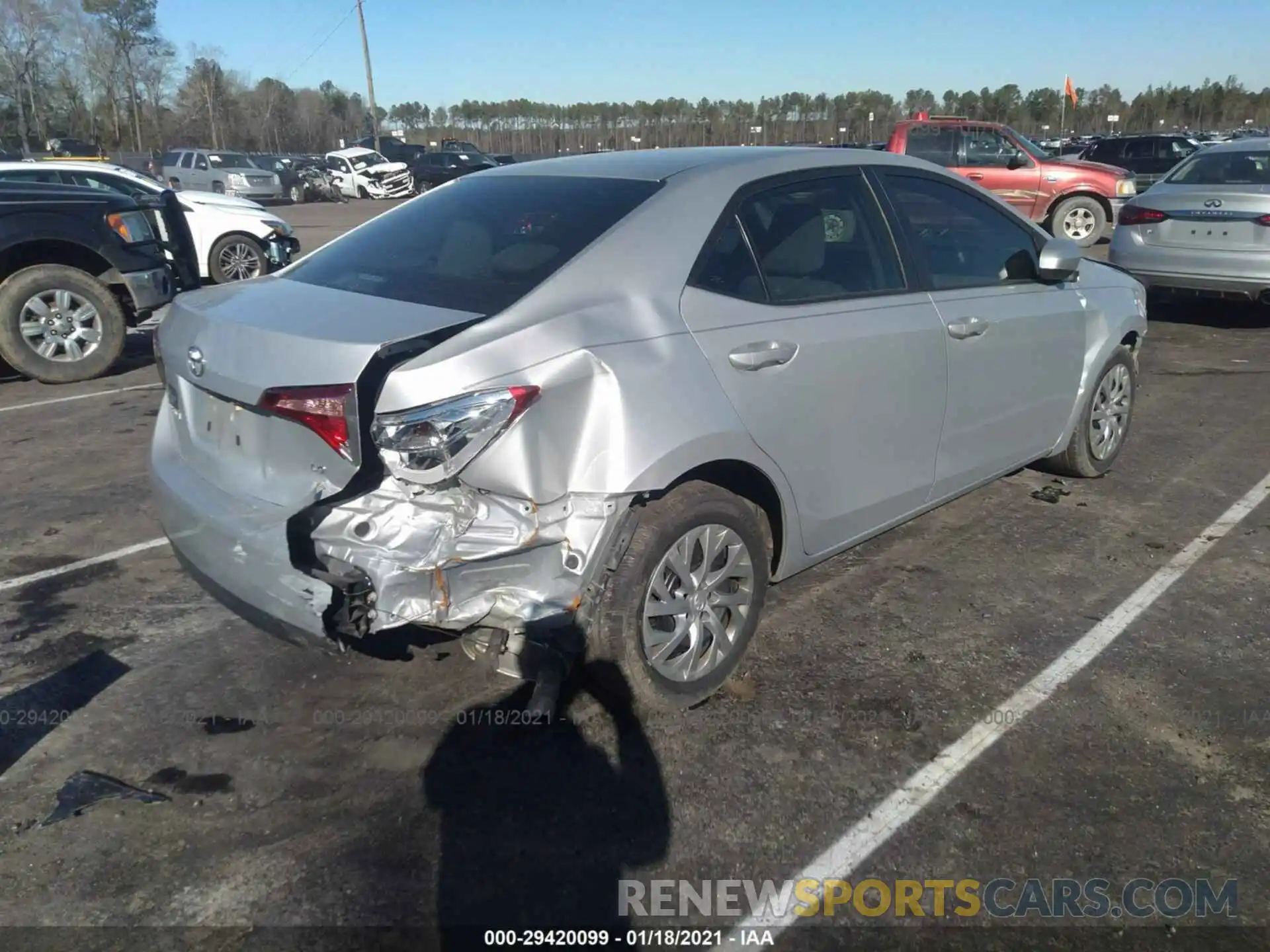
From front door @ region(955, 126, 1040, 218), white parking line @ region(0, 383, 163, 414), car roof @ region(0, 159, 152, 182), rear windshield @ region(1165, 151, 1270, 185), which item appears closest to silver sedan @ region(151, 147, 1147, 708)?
white parking line @ region(0, 383, 163, 414)

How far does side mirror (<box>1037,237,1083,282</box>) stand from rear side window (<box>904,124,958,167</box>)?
12.2m

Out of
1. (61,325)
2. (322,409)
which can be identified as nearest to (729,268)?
(322,409)

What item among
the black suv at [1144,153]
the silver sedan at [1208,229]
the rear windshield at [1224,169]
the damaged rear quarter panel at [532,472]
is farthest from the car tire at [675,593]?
the black suv at [1144,153]

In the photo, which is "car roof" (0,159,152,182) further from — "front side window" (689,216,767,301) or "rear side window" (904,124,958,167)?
"rear side window" (904,124,958,167)

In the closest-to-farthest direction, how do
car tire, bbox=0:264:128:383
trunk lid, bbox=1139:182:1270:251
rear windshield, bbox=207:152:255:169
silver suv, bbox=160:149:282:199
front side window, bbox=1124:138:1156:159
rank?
car tire, bbox=0:264:128:383
trunk lid, bbox=1139:182:1270:251
front side window, bbox=1124:138:1156:159
silver suv, bbox=160:149:282:199
rear windshield, bbox=207:152:255:169

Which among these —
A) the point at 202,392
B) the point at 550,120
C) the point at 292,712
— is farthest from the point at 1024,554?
the point at 550,120

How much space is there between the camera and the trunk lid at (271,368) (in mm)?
2828

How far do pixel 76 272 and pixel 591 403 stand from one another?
652 centimetres

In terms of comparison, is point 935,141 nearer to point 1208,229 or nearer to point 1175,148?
point 1208,229

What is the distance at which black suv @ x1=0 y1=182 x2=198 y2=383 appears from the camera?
7.63 metres

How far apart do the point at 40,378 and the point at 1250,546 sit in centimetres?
805

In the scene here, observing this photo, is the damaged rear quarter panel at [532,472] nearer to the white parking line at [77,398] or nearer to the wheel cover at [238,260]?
the white parking line at [77,398]

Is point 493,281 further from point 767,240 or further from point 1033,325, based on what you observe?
point 1033,325

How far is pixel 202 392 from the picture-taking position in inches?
127
